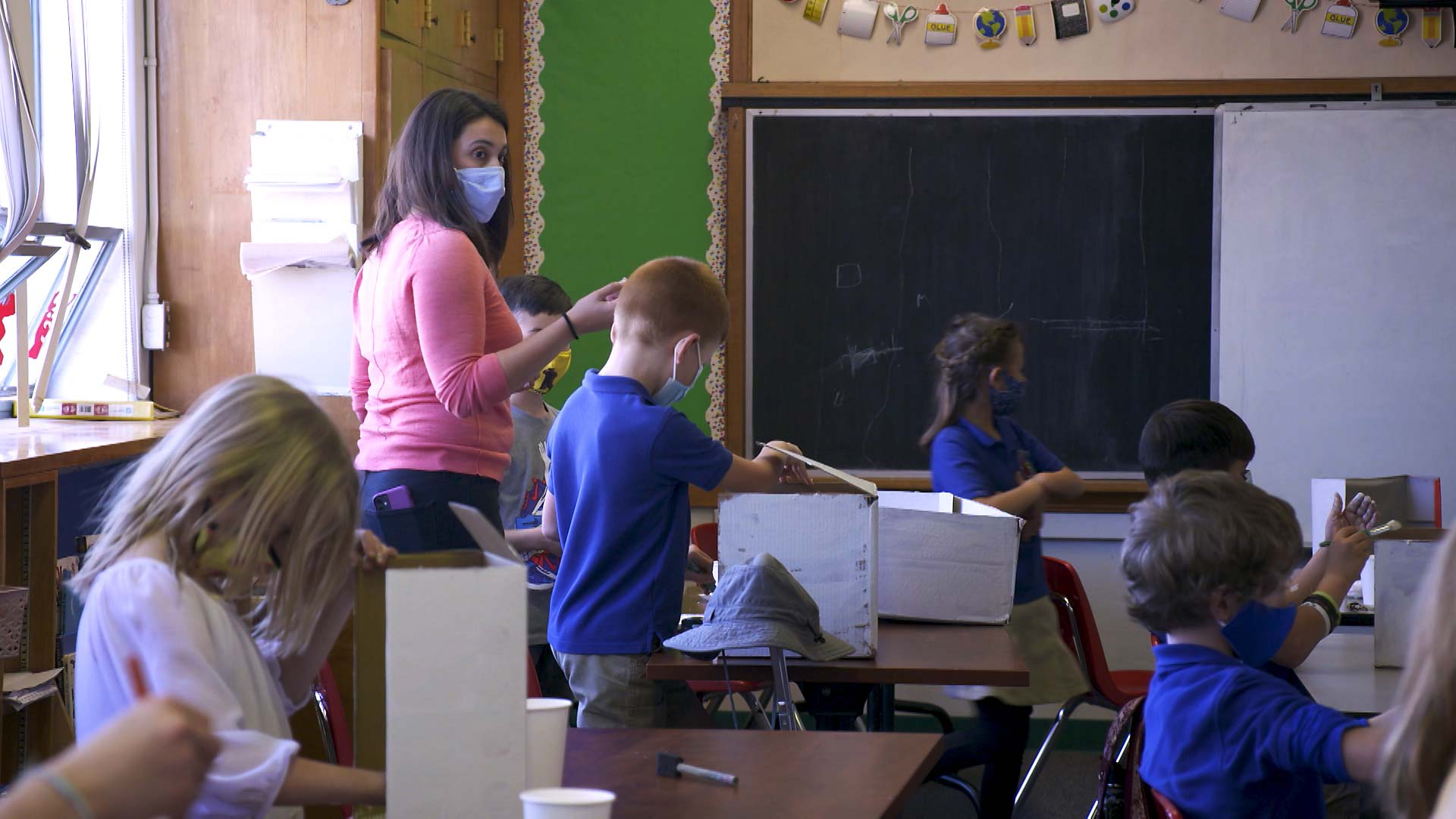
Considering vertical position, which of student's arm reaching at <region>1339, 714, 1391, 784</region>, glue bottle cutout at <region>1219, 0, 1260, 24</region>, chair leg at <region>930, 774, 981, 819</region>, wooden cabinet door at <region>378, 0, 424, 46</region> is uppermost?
glue bottle cutout at <region>1219, 0, 1260, 24</region>

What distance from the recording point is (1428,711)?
106 cm

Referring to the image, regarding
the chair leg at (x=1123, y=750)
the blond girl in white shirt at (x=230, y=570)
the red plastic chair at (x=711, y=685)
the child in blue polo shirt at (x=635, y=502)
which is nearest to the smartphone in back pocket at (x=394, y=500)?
the child in blue polo shirt at (x=635, y=502)

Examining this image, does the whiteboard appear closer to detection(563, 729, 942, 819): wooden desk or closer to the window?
detection(563, 729, 942, 819): wooden desk

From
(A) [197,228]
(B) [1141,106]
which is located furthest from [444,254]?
(B) [1141,106]

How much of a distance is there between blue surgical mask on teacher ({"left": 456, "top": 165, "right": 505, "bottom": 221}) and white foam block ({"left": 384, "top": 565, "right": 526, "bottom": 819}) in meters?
1.41

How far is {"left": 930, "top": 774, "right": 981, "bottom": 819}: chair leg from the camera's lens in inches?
134

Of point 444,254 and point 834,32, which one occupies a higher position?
point 834,32

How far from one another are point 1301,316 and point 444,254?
9.65 ft

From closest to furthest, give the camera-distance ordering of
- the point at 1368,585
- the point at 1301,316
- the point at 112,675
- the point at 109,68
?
the point at 112,675
the point at 1368,585
the point at 109,68
the point at 1301,316

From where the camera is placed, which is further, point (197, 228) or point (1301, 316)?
point (1301, 316)

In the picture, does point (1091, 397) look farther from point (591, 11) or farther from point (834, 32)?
point (591, 11)

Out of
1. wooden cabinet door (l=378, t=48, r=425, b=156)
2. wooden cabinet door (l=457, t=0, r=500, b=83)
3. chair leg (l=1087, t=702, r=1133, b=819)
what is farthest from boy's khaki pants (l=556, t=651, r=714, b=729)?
wooden cabinet door (l=457, t=0, r=500, b=83)

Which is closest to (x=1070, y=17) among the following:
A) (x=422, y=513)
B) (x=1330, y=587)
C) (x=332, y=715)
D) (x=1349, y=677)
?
(x=1349, y=677)

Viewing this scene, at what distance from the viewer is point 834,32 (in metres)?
4.21
